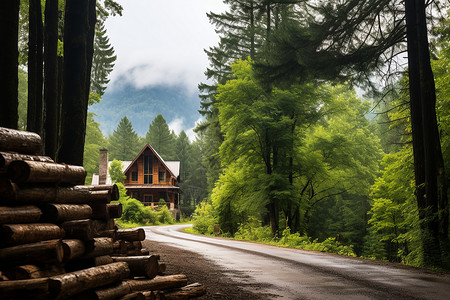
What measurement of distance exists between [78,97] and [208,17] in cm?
2439

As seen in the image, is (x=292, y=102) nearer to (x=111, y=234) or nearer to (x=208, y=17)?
(x=208, y=17)

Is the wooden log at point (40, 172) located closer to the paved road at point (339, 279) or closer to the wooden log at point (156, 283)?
the wooden log at point (156, 283)

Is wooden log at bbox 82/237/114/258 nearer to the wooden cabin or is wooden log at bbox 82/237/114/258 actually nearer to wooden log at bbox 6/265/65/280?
wooden log at bbox 6/265/65/280

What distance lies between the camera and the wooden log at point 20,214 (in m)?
4.01

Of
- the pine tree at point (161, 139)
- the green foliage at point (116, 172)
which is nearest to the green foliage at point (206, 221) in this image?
the green foliage at point (116, 172)

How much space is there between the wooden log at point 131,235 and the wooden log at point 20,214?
306 centimetres

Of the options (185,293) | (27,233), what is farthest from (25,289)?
(185,293)

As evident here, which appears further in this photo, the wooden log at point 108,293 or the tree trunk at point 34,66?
the tree trunk at point 34,66

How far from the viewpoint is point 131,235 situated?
7.45 metres

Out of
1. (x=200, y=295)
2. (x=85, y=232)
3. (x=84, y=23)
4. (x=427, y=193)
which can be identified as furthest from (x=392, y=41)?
(x=85, y=232)

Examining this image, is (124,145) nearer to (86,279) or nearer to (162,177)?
(162,177)

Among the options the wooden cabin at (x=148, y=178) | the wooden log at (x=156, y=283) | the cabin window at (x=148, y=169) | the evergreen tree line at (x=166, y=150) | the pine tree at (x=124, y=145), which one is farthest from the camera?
the pine tree at (x=124, y=145)

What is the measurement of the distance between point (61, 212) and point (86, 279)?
90 centimetres

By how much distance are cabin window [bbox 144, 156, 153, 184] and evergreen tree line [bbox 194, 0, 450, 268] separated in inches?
765
